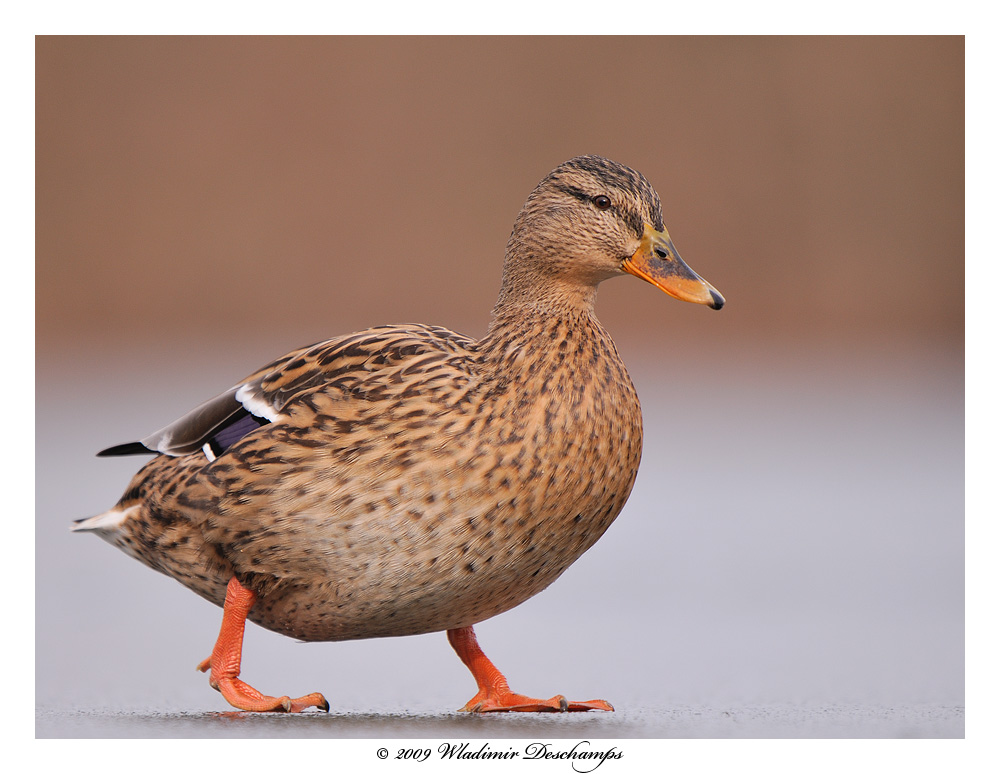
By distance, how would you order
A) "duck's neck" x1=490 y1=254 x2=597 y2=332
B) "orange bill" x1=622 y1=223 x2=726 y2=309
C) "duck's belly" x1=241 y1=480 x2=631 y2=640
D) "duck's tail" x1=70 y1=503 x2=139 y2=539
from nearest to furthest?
"duck's belly" x1=241 y1=480 x2=631 y2=640, "orange bill" x1=622 y1=223 x2=726 y2=309, "duck's neck" x1=490 y1=254 x2=597 y2=332, "duck's tail" x1=70 y1=503 x2=139 y2=539

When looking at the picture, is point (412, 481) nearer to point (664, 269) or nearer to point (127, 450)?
point (664, 269)

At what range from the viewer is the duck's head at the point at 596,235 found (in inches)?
151

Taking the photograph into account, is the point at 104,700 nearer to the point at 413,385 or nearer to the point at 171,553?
the point at 171,553

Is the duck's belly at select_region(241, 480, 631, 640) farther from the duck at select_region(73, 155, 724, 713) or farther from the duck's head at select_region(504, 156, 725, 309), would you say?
the duck's head at select_region(504, 156, 725, 309)

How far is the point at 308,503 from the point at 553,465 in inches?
27.6

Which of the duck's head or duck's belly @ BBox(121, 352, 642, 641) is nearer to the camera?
duck's belly @ BBox(121, 352, 642, 641)

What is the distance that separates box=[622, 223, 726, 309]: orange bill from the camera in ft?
12.5

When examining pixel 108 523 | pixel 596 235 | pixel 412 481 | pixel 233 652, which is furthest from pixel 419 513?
pixel 108 523

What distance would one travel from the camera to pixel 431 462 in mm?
3613

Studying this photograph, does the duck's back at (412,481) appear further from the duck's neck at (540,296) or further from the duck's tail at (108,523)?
the duck's tail at (108,523)

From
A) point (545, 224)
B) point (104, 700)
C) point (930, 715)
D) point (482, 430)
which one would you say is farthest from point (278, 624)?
point (930, 715)

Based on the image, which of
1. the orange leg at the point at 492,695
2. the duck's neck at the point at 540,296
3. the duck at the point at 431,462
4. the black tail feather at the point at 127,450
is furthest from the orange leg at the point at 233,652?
the duck's neck at the point at 540,296

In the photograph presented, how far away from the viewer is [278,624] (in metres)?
3.95

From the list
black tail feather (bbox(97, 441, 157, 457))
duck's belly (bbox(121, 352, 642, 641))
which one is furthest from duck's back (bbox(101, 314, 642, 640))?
black tail feather (bbox(97, 441, 157, 457))
